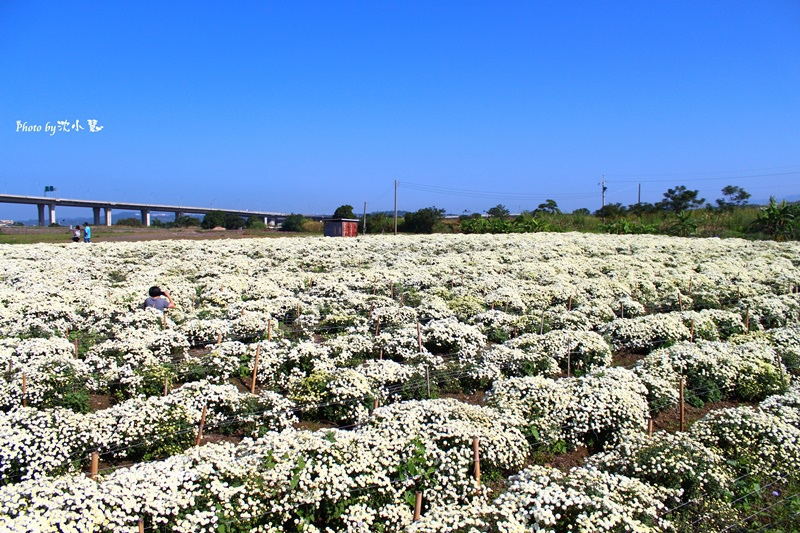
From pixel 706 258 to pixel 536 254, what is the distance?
8.88 m

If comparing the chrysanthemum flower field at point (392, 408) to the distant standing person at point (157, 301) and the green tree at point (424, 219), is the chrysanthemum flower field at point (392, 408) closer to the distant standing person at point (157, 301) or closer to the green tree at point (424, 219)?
the distant standing person at point (157, 301)

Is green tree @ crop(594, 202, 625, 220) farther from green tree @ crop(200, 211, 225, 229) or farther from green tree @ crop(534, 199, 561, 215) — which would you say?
green tree @ crop(200, 211, 225, 229)

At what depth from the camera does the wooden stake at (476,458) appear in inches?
293

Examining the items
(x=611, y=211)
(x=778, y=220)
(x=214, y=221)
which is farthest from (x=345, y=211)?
(x=778, y=220)

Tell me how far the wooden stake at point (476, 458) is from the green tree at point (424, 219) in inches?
2294

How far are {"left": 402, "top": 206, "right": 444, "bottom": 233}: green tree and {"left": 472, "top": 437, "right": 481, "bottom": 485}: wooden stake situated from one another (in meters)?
58.3

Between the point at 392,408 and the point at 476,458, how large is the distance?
1.79 meters

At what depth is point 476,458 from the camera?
7.48 m

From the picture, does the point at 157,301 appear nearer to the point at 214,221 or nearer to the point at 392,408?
the point at 392,408

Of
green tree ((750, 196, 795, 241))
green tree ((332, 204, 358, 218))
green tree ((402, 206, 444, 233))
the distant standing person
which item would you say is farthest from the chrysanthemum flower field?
green tree ((332, 204, 358, 218))

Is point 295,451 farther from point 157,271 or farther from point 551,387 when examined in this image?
point 157,271

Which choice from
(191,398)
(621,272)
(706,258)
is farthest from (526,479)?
(706,258)

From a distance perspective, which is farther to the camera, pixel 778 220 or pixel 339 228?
pixel 339 228

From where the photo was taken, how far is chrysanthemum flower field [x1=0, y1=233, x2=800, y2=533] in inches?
251
